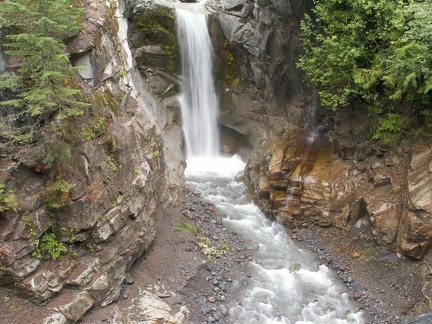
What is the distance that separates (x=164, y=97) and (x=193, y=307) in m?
11.5

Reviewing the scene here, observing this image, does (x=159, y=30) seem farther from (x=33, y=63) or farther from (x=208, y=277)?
(x=208, y=277)

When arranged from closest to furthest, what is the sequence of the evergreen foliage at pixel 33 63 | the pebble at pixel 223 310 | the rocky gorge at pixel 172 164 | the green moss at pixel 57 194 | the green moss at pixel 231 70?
1. the evergreen foliage at pixel 33 63
2. the green moss at pixel 57 194
3. the rocky gorge at pixel 172 164
4. the pebble at pixel 223 310
5. the green moss at pixel 231 70

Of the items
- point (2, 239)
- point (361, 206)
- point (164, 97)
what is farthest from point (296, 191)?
point (2, 239)

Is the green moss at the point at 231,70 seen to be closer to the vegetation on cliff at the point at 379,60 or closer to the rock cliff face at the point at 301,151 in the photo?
the rock cliff face at the point at 301,151

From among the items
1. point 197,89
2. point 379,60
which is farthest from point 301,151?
point 197,89

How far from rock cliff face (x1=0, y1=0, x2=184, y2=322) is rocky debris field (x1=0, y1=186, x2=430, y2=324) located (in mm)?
449

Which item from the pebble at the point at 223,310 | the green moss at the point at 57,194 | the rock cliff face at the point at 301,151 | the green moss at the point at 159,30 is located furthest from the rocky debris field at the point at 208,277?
the green moss at the point at 159,30

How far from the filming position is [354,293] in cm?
1135

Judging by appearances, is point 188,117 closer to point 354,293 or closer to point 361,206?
point 361,206

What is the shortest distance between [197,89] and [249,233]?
876 cm

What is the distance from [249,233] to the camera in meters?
14.0

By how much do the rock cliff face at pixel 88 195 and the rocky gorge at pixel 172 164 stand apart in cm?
3

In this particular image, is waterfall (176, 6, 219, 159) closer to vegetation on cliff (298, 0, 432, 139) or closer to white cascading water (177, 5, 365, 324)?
white cascading water (177, 5, 365, 324)

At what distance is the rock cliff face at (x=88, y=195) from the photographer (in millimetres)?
8242
